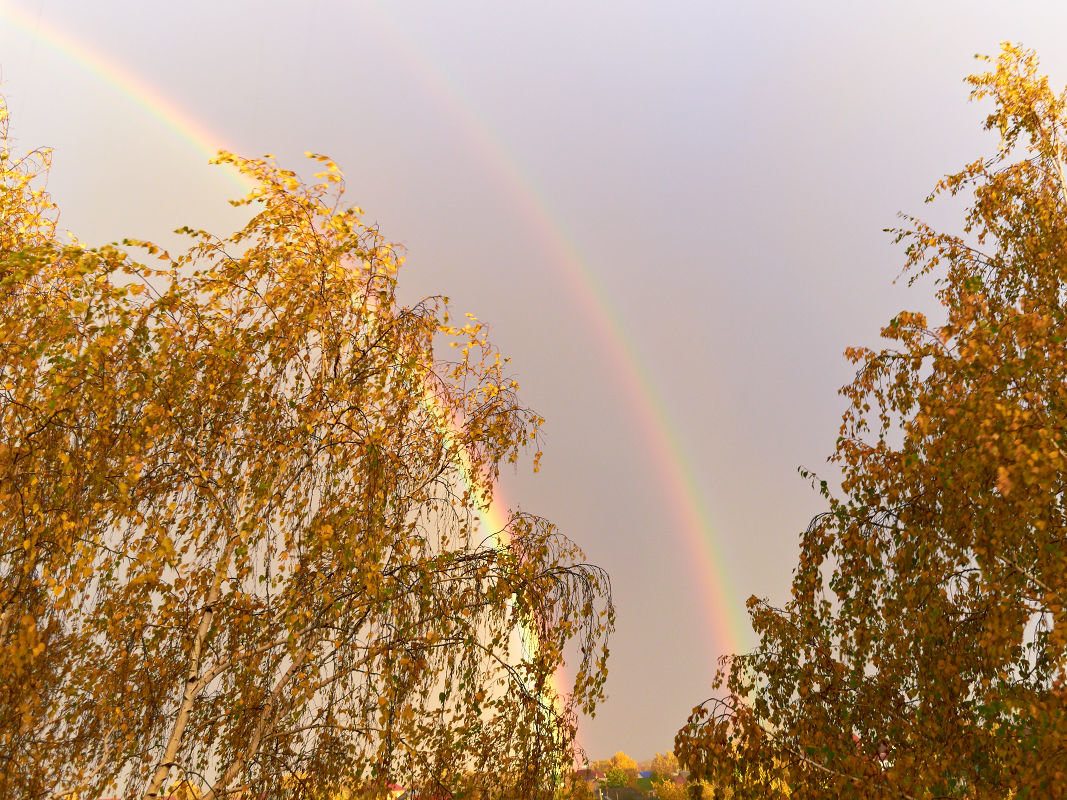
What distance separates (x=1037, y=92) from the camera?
872cm

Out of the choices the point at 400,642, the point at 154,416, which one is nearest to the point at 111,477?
the point at 154,416

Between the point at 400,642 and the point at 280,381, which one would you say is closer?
the point at 400,642

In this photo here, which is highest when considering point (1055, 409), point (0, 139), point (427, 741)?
point (0, 139)

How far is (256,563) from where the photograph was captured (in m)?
5.37

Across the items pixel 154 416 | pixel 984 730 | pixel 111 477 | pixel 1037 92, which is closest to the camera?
pixel 111 477

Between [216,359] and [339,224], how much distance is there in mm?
1470

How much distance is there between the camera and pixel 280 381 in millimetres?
5512

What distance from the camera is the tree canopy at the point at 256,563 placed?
4520 mm

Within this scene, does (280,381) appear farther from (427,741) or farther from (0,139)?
(0,139)

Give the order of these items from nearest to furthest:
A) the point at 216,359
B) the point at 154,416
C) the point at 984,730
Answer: the point at 154,416 < the point at 216,359 < the point at 984,730

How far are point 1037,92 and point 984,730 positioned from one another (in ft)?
23.3

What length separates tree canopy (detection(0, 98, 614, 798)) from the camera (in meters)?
4.52

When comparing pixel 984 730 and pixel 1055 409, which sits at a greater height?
pixel 1055 409

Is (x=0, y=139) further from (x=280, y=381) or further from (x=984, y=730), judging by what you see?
(x=984, y=730)
